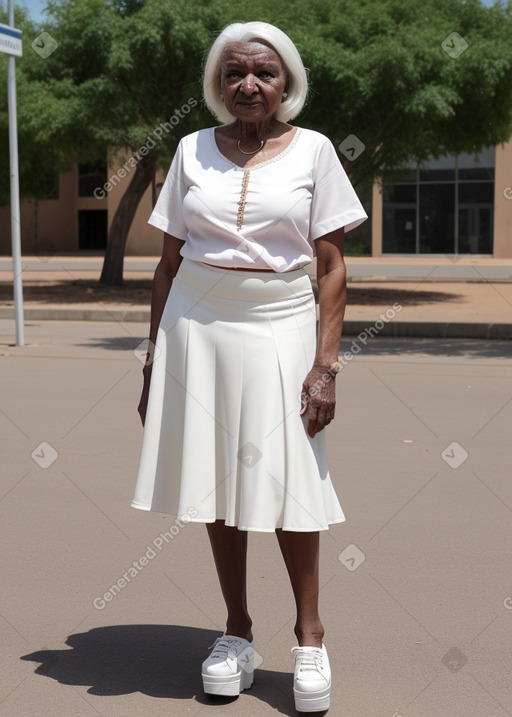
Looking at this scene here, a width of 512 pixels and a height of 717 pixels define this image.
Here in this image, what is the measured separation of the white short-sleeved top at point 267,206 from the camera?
3.48 metres

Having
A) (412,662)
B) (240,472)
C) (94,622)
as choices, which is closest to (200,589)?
(94,622)

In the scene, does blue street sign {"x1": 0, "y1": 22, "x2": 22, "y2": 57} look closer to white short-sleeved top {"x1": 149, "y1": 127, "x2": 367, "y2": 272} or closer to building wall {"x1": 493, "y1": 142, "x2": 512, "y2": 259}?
white short-sleeved top {"x1": 149, "y1": 127, "x2": 367, "y2": 272}

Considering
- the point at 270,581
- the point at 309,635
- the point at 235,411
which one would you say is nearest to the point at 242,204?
the point at 235,411

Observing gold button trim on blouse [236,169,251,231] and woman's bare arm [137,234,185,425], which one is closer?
gold button trim on blouse [236,169,251,231]

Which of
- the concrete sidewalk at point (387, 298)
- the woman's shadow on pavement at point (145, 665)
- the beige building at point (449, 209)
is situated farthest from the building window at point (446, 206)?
the woman's shadow on pavement at point (145, 665)

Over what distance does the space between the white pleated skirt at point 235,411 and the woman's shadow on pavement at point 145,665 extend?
0.60 meters

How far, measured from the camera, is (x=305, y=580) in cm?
362

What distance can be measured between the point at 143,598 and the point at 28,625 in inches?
20.4

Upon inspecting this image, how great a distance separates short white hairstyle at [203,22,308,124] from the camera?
3559 mm

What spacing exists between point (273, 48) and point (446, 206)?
41.6 m

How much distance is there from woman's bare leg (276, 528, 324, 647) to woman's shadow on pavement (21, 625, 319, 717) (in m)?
0.21

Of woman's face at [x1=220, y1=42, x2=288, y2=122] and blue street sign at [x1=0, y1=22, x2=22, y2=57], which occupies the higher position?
blue street sign at [x1=0, y1=22, x2=22, y2=57]

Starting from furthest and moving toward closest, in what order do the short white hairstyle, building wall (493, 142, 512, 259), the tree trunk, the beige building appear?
the beige building
building wall (493, 142, 512, 259)
the tree trunk
the short white hairstyle

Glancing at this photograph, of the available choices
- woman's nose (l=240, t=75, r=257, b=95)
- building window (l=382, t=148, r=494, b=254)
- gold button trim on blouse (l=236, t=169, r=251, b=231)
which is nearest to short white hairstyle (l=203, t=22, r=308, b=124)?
woman's nose (l=240, t=75, r=257, b=95)
